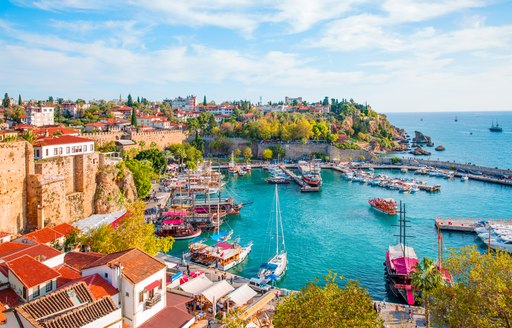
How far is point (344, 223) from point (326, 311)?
26332mm

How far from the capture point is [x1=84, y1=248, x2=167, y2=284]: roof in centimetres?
1362

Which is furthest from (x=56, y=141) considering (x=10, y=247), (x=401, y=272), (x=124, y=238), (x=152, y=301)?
(x=401, y=272)

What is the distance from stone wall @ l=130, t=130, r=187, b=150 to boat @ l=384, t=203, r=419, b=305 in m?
46.5

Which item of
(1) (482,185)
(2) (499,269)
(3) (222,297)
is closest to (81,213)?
(3) (222,297)

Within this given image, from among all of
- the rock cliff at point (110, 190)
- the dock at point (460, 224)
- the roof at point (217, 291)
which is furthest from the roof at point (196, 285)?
the dock at point (460, 224)

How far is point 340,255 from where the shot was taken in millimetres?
28688

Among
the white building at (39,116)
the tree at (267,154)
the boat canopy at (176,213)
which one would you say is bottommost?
the boat canopy at (176,213)

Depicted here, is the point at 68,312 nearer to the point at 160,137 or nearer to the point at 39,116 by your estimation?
the point at 160,137

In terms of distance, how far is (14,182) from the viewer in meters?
23.7

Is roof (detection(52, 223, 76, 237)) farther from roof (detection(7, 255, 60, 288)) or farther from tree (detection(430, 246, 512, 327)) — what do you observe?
tree (detection(430, 246, 512, 327))

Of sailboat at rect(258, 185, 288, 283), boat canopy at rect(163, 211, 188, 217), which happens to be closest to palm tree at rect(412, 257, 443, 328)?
sailboat at rect(258, 185, 288, 283)

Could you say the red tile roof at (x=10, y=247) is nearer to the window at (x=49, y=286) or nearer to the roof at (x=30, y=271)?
the roof at (x=30, y=271)

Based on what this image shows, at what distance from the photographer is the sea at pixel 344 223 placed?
26.7m

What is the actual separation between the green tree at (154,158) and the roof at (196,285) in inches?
1299
